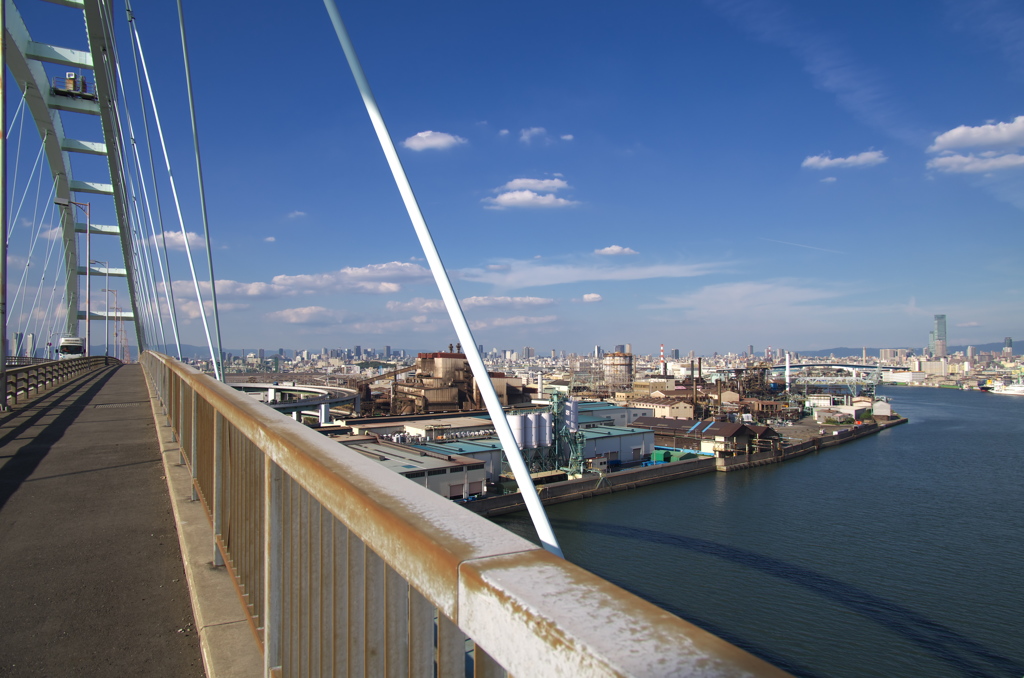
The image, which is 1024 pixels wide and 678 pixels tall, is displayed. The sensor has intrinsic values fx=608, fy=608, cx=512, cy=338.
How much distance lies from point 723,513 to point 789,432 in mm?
21949

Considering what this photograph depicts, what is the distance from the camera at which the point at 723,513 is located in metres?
17.3

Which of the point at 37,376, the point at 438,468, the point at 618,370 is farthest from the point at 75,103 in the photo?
the point at 618,370

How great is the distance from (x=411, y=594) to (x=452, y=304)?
35.6 inches

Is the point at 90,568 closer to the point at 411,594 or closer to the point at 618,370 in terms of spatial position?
the point at 411,594

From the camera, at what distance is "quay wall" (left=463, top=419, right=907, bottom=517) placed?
17.0m

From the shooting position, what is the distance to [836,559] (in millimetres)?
12859

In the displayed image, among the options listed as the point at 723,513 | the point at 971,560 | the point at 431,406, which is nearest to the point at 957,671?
the point at 971,560

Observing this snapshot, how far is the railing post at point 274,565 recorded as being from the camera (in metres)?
1.12

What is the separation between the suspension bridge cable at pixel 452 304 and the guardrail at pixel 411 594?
0.27 metres

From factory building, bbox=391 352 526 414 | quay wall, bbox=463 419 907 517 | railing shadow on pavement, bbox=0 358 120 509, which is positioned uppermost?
railing shadow on pavement, bbox=0 358 120 509

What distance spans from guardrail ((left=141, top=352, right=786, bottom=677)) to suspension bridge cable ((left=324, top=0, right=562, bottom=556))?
0.89 ft

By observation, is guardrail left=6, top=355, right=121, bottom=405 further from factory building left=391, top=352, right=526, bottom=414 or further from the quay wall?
factory building left=391, top=352, right=526, bottom=414

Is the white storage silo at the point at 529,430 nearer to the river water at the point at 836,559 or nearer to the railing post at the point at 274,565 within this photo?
the river water at the point at 836,559

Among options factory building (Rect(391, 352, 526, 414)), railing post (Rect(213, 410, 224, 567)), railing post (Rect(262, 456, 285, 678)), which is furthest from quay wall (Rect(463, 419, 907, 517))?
railing post (Rect(262, 456, 285, 678))
